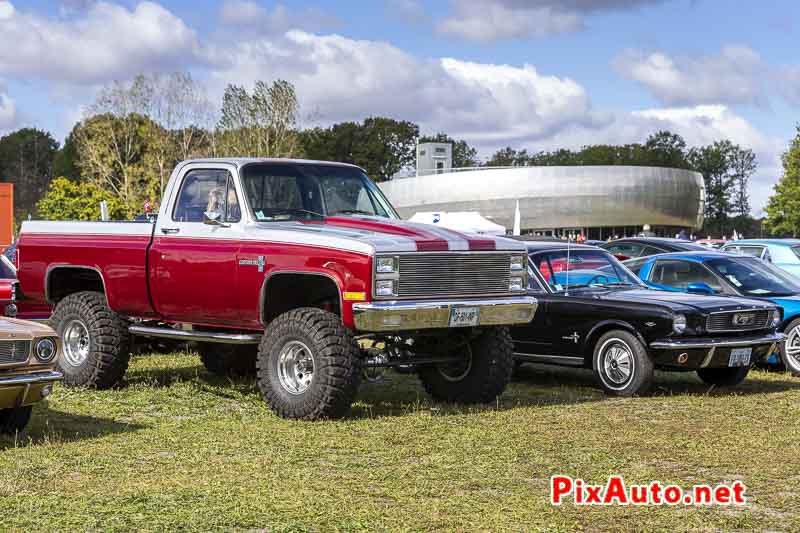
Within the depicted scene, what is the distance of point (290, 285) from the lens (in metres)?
10.8

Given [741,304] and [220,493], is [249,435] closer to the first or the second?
[220,493]

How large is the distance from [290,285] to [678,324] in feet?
13.0

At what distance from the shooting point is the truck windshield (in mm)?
11227

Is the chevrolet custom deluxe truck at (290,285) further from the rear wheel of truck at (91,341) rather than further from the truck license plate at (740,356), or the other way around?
the truck license plate at (740,356)

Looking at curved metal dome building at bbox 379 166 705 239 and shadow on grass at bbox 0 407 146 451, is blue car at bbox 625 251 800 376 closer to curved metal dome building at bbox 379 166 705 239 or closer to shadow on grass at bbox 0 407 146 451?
shadow on grass at bbox 0 407 146 451

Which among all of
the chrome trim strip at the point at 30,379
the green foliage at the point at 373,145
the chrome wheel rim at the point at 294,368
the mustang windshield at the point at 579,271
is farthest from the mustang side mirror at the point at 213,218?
the green foliage at the point at 373,145

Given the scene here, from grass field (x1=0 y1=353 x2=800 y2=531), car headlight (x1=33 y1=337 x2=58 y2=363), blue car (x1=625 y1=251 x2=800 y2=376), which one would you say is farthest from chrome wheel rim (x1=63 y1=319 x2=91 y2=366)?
blue car (x1=625 y1=251 x2=800 y2=376)

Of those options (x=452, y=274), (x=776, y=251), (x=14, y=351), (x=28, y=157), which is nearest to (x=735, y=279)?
(x=776, y=251)

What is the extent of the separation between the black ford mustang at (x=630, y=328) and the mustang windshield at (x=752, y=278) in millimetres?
2029

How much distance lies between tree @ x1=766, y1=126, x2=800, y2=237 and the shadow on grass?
82.9m

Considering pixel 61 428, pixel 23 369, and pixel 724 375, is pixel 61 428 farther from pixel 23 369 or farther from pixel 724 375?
pixel 724 375

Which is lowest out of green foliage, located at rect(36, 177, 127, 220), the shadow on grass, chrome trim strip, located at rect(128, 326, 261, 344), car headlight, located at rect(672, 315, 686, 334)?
the shadow on grass

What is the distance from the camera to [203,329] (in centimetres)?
1158

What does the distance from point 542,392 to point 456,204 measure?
327 feet
